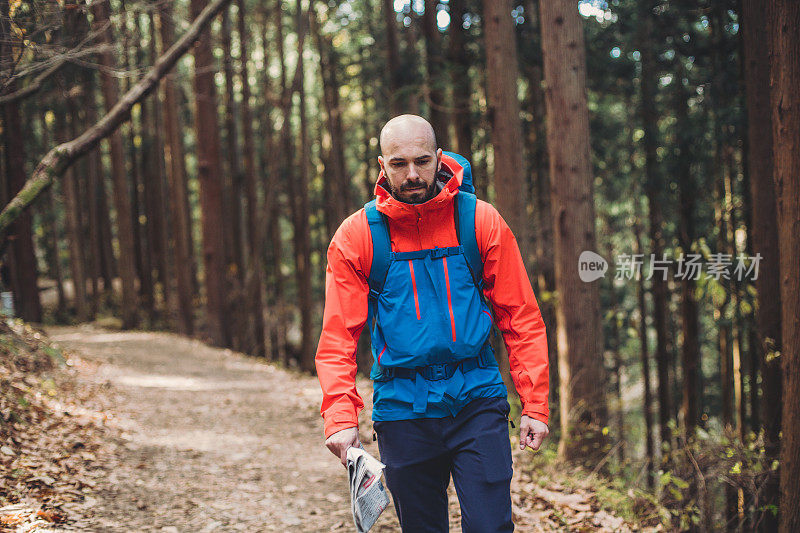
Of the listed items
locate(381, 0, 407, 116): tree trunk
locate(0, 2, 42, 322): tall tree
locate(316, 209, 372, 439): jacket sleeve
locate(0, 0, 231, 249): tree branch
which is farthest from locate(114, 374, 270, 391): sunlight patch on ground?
locate(316, 209, 372, 439): jacket sleeve

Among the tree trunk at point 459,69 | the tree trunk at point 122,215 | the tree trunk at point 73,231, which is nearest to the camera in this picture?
the tree trunk at point 459,69

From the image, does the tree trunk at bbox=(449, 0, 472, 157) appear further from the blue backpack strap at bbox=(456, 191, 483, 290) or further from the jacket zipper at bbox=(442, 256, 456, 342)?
the jacket zipper at bbox=(442, 256, 456, 342)

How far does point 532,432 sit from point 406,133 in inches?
56.8

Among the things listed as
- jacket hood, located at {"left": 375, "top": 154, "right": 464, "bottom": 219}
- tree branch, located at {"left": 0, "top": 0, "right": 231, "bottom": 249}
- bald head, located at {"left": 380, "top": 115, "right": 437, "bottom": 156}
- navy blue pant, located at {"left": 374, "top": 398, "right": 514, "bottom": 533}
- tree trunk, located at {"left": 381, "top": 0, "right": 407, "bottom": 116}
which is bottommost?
navy blue pant, located at {"left": 374, "top": 398, "right": 514, "bottom": 533}

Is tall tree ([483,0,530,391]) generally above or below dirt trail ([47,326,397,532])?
above

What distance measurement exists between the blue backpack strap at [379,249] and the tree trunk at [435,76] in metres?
8.40

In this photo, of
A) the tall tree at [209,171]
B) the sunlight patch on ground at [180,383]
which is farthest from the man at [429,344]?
the tall tree at [209,171]

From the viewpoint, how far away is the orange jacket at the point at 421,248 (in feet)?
9.36

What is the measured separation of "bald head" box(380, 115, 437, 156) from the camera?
289 cm

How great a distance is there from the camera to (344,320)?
2875 mm

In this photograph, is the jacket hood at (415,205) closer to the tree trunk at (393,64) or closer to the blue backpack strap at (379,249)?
the blue backpack strap at (379,249)

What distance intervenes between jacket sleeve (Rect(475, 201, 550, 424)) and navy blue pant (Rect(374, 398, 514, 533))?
0.48 ft

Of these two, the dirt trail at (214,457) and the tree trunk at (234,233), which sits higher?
the tree trunk at (234,233)

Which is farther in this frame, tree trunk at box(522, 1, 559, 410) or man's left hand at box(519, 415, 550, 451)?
tree trunk at box(522, 1, 559, 410)
